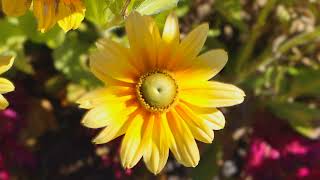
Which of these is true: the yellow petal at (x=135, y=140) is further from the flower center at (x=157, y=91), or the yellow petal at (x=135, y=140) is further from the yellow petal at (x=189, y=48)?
the yellow petal at (x=189, y=48)

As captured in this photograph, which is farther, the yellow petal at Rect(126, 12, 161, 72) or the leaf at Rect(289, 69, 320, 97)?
the leaf at Rect(289, 69, 320, 97)

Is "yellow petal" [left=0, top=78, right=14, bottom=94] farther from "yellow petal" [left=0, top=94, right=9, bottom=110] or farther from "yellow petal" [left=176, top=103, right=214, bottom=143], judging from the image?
"yellow petal" [left=176, top=103, right=214, bottom=143]

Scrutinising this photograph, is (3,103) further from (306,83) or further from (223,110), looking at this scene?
(306,83)

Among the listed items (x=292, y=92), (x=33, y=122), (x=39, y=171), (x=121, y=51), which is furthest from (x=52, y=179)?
(x=121, y=51)

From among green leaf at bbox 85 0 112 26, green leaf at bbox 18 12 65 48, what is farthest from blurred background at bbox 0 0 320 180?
green leaf at bbox 85 0 112 26

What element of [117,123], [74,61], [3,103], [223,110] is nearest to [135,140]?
[117,123]

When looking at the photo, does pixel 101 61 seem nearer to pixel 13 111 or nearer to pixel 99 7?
pixel 99 7

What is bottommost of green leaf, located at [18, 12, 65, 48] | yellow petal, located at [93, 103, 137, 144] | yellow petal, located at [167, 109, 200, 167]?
yellow petal, located at [167, 109, 200, 167]
